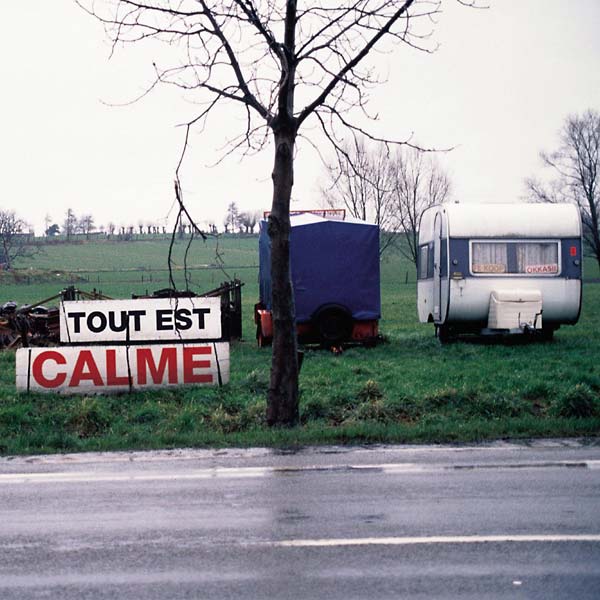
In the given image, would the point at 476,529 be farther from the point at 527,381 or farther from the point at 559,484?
the point at 527,381

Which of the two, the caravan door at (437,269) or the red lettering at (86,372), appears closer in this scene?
the red lettering at (86,372)

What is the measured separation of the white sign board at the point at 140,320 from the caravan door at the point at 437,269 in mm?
7635

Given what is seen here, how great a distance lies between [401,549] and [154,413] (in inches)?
258

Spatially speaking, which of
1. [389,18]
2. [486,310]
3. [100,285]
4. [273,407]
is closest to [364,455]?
[273,407]

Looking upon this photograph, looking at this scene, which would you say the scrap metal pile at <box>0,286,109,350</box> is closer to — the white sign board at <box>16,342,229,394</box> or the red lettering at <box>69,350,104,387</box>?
the white sign board at <box>16,342,229,394</box>

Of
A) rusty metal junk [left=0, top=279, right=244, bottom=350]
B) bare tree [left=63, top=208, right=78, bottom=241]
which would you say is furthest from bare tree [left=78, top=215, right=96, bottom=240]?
rusty metal junk [left=0, top=279, right=244, bottom=350]

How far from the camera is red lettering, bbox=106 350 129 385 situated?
13320 mm

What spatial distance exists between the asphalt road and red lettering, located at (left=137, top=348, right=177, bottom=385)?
3545 millimetres

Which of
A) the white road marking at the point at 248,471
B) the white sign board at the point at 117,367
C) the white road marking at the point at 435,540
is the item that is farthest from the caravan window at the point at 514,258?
the white road marking at the point at 435,540

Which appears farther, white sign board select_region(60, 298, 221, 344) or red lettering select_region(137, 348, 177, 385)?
white sign board select_region(60, 298, 221, 344)

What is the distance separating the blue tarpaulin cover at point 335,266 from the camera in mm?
19922

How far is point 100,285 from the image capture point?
2530 inches

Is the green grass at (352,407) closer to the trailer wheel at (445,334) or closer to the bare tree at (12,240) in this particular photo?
the trailer wheel at (445,334)

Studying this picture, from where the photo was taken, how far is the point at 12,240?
9700 centimetres
